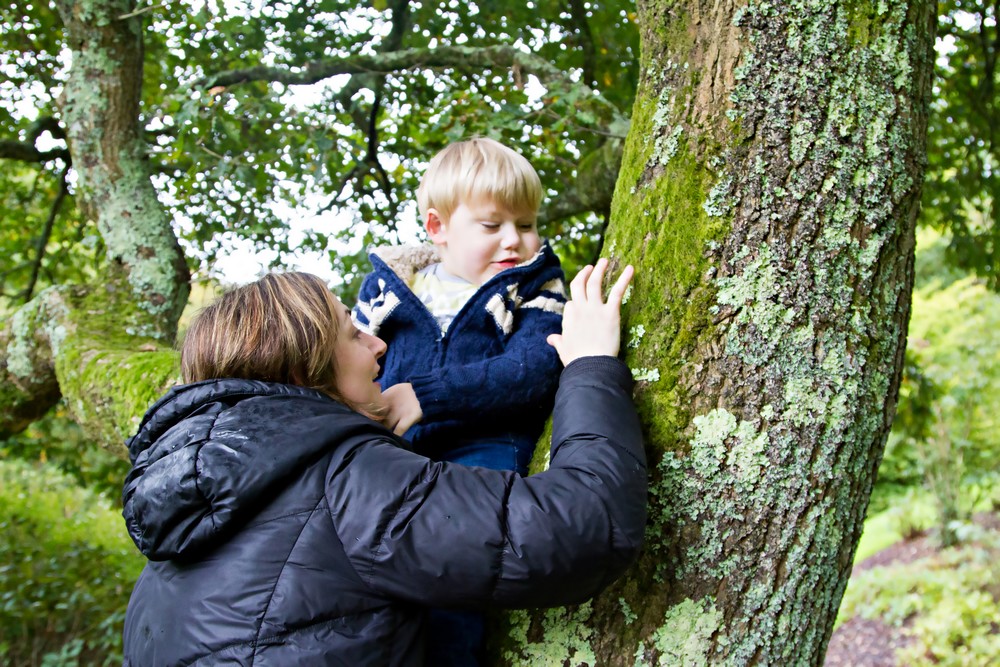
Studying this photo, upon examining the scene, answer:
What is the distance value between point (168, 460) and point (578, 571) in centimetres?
69

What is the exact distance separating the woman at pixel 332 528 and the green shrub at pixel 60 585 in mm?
5303

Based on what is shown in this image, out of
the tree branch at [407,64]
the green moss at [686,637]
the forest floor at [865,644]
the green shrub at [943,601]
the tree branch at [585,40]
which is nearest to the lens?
the green moss at [686,637]

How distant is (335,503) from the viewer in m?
1.28

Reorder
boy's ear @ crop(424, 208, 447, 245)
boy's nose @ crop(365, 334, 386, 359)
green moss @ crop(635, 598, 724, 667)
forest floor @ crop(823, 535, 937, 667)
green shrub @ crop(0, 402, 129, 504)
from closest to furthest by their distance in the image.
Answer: green moss @ crop(635, 598, 724, 667)
boy's nose @ crop(365, 334, 386, 359)
boy's ear @ crop(424, 208, 447, 245)
green shrub @ crop(0, 402, 129, 504)
forest floor @ crop(823, 535, 937, 667)

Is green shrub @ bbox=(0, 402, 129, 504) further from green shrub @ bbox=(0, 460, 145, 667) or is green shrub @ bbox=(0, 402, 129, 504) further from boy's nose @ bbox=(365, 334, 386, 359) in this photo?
boy's nose @ bbox=(365, 334, 386, 359)

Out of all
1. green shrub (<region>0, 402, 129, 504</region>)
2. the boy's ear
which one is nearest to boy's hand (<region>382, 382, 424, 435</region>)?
the boy's ear

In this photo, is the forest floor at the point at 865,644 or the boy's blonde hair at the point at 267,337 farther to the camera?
the forest floor at the point at 865,644

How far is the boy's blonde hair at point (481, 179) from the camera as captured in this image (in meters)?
2.13

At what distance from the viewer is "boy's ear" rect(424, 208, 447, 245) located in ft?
7.48

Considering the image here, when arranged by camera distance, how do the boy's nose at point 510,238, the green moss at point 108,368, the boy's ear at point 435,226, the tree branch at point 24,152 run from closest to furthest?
1. the boy's nose at point 510,238
2. the boy's ear at point 435,226
3. the green moss at point 108,368
4. the tree branch at point 24,152

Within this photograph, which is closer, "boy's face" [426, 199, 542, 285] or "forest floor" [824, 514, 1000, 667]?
"boy's face" [426, 199, 542, 285]

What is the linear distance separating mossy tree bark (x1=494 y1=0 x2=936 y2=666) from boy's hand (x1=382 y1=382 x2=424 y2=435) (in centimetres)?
57

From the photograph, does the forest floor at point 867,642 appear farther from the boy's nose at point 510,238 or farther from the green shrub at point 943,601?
the boy's nose at point 510,238

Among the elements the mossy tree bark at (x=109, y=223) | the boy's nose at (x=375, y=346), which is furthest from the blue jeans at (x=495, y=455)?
the mossy tree bark at (x=109, y=223)
